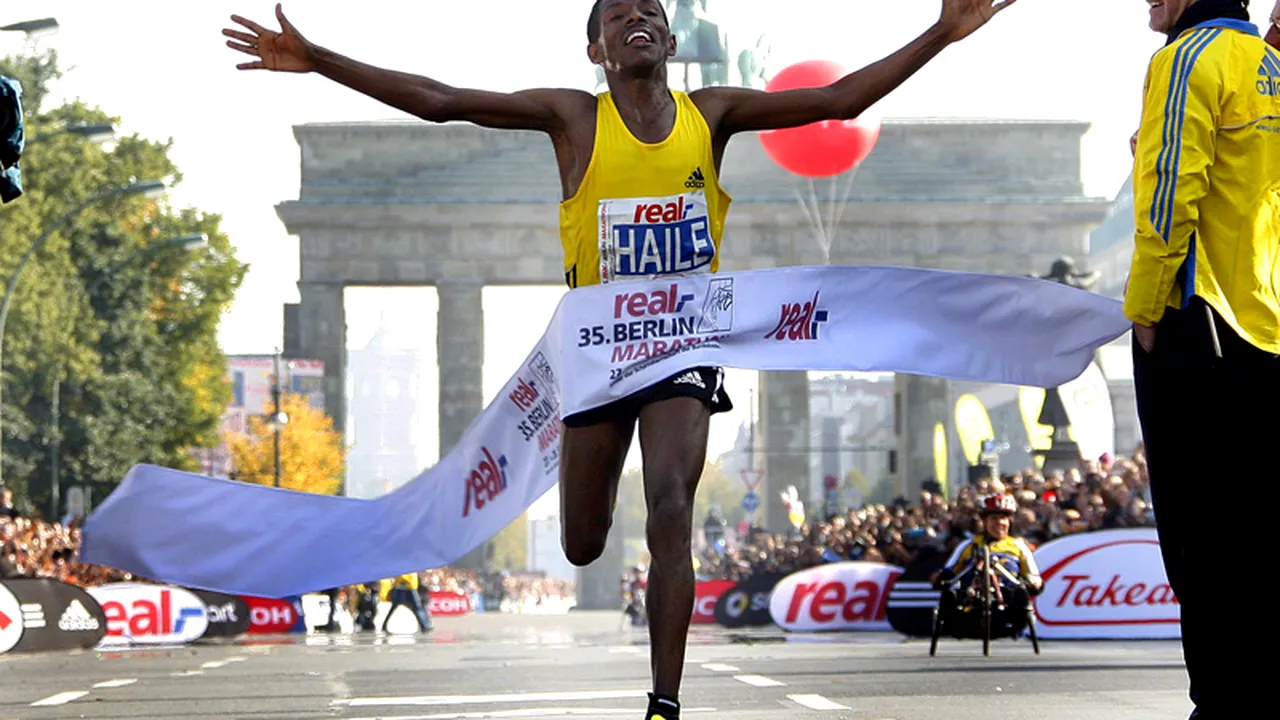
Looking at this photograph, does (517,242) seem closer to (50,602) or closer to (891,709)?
(50,602)

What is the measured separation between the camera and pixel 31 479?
50.9 metres

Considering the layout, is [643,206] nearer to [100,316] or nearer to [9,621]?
[9,621]

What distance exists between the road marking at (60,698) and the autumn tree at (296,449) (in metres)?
63.8

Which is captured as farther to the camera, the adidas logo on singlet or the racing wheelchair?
the racing wheelchair

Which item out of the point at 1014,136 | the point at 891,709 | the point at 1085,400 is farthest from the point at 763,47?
the point at 891,709

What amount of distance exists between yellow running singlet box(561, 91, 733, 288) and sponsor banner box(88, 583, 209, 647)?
2205 centimetres

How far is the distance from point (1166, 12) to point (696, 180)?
5.33 feet

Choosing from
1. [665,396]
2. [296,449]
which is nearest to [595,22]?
[665,396]

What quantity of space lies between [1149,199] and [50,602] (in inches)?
847

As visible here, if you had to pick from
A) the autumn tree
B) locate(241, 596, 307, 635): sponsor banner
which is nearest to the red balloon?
locate(241, 596, 307, 635): sponsor banner

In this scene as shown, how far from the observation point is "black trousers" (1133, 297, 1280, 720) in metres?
6.34

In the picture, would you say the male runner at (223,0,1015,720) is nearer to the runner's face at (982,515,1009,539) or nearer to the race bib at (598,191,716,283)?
the race bib at (598,191,716,283)

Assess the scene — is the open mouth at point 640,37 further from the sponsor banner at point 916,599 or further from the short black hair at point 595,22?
the sponsor banner at point 916,599

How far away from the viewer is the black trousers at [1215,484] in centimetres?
634
